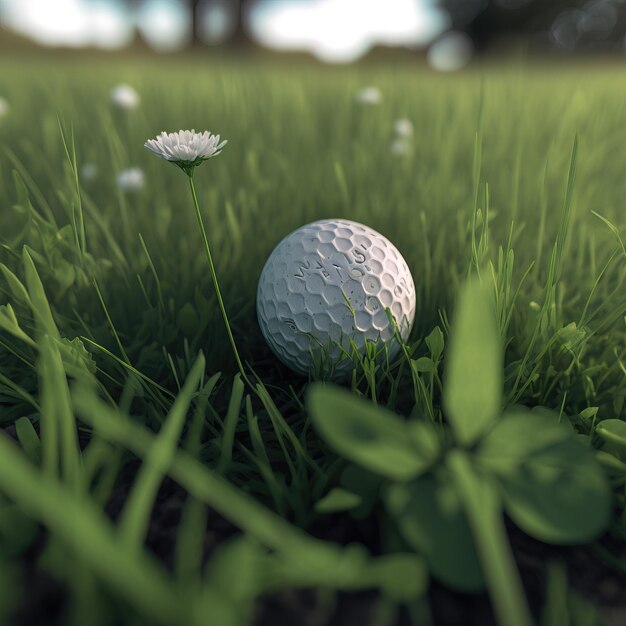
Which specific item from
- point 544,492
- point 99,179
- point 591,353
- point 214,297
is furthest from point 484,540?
point 99,179

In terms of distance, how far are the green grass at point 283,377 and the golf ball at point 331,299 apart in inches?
2.8

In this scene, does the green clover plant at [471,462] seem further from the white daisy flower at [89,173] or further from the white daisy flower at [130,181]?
the white daisy flower at [89,173]

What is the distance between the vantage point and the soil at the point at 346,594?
0.63 m

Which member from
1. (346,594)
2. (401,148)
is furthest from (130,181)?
(346,594)

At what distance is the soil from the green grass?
0.02 m

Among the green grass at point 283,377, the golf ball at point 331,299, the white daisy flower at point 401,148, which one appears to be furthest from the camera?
the white daisy flower at point 401,148

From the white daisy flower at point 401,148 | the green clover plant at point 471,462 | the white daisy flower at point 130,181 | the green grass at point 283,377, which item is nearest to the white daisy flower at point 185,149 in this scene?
the green grass at point 283,377

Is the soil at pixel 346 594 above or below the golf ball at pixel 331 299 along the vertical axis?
below

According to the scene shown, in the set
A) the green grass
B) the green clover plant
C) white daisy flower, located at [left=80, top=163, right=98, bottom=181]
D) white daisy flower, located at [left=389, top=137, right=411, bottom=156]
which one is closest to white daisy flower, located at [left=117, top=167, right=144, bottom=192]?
the green grass

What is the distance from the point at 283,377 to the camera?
1.14 metres

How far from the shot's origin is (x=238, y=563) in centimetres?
50

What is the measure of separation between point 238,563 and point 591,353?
91 centimetres

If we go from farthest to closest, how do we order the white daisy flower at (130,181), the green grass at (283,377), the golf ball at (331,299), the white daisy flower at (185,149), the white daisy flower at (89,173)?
the white daisy flower at (89,173) → the white daisy flower at (130,181) → the golf ball at (331,299) → the white daisy flower at (185,149) → the green grass at (283,377)

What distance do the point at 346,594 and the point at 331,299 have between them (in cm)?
53
